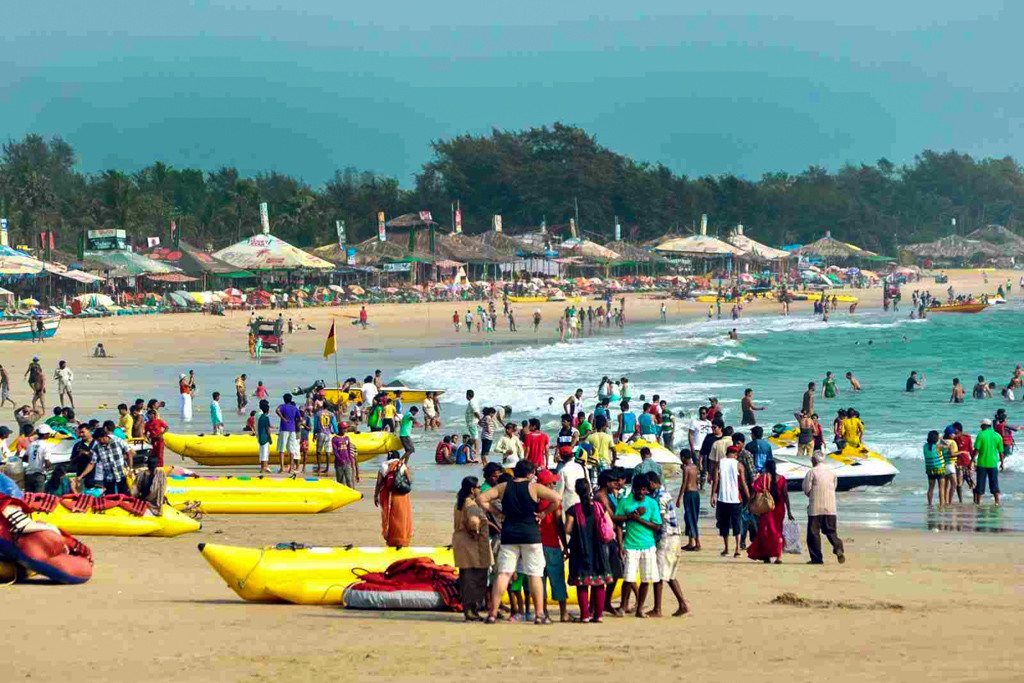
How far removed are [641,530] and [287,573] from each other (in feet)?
8.75

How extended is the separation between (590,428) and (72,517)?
8.01m

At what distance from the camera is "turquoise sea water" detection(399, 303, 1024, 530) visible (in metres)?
19.1

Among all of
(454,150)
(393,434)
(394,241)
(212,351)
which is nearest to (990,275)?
(454,150)

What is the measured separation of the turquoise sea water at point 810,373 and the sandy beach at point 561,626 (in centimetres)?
391

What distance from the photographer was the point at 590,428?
19.8m

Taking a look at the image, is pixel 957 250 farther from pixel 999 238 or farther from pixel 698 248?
pixel 698 248

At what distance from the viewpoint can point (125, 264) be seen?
210 feet

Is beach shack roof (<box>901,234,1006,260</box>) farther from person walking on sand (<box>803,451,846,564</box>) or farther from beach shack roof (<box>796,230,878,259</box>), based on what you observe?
person walking on sand (<box>803,451,846,564</box>)

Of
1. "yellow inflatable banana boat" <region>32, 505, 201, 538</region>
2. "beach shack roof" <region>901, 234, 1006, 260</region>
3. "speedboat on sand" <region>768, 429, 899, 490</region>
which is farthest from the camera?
"beach shack roof" <region>901, 234, 1006, 260</region>

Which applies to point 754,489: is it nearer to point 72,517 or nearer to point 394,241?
point 72,517

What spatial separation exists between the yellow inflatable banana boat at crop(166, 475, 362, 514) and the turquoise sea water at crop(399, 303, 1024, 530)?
3.36 metres

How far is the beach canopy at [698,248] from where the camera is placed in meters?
95.8

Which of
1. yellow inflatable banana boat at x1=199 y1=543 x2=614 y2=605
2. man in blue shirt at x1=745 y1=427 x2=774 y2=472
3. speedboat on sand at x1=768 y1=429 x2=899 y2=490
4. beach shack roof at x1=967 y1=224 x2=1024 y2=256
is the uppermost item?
beach shack roof at x1=967 y1=224 x2=1024 y2=256

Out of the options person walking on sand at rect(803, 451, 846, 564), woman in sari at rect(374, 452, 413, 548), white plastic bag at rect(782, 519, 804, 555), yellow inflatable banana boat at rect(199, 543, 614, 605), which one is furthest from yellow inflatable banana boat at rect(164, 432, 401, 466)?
yellow inflatable banana boat at rect(199, 543, 614, 605)
